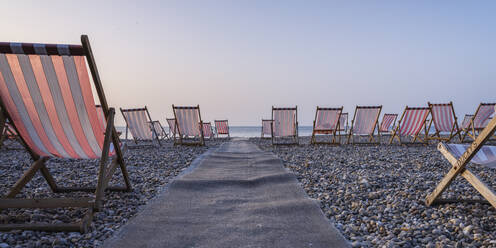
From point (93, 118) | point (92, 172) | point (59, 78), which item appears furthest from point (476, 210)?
point (92, 172)

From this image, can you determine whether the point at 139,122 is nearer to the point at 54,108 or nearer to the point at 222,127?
the point at 54,108

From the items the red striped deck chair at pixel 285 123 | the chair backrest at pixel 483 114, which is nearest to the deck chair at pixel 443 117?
the chair backrest at pixel 483 114

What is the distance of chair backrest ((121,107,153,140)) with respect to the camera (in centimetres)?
878

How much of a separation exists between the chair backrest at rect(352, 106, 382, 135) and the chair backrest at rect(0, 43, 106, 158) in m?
7.95

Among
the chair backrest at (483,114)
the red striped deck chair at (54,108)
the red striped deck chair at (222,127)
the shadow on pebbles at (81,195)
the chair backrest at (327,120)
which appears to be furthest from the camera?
the red striped deck chair at (222,127)

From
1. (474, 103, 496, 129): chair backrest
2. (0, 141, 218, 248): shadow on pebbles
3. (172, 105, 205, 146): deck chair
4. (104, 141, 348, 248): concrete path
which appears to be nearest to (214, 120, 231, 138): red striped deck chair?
(172, 105, 205, 146): deck chair

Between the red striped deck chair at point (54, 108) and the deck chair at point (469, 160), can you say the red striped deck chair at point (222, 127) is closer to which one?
the red striped deck chair at point (54, 108)

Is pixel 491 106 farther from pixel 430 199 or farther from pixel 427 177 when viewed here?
pixel 430 199

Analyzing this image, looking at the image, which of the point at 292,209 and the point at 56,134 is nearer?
the point at 56,134

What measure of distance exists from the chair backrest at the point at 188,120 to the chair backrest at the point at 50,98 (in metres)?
6.34

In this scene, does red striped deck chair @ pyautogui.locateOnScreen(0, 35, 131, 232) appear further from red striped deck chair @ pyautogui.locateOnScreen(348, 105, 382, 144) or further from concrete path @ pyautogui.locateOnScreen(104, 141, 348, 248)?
red striped deck chair @ pyautogui.locateOnScreen(348, 105, 382, 144)

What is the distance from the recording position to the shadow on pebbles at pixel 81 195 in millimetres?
1892

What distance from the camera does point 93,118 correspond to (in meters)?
2.36

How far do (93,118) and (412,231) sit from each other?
2.77 meters
